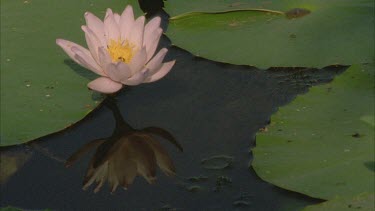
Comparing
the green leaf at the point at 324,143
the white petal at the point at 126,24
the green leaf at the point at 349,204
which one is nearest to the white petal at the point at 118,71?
the white petal at the point at 126,24

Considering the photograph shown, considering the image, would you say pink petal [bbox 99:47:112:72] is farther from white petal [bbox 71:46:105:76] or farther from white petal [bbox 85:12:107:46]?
white petal [bbox 85:12:107:46]

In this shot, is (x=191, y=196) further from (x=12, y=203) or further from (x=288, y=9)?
(x=288, y=9)

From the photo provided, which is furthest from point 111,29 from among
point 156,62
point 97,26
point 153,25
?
point 156,62

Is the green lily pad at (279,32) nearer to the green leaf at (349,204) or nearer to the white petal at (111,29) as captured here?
the white petal at (111,29)

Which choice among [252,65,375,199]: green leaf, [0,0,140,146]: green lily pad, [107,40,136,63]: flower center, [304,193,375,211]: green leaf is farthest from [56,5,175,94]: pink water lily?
[304,193,375,211]: green leaf

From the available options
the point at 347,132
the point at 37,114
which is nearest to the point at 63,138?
the point at 37,114

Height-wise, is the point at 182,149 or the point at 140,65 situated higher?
the point at 140,65

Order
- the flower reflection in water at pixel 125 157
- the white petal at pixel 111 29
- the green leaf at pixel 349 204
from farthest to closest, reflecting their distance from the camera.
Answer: the white petal at pixel 111 29 < the flower reflection in water at pixel 125 157 < the green leaf at pixel 349 204
